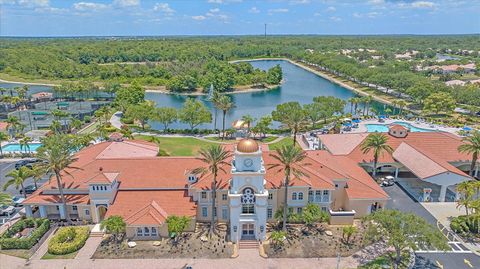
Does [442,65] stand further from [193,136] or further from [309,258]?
[309,258]

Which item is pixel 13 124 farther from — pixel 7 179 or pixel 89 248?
pixel 89 248

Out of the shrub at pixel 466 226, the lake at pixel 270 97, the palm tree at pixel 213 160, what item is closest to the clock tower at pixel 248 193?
the palm tree at pixel 213 160

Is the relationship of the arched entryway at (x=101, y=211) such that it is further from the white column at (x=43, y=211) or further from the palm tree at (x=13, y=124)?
the palm tree at (x=13, y=124)

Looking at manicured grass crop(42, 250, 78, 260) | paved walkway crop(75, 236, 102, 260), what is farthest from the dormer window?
manicured grass crop(42, 250, 78, 260)

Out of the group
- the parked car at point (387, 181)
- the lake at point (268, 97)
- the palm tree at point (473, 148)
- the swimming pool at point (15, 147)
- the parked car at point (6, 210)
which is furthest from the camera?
the lake at point (268, 97)

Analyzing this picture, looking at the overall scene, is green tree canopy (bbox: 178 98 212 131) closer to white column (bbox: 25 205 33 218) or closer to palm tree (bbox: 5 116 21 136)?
palm tree (bbox: 5 116 21 136)
